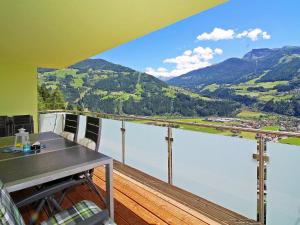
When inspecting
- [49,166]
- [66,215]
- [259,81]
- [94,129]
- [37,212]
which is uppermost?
[259,81]

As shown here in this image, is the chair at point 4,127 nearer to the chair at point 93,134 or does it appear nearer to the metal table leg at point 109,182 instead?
the chair at point 93,134

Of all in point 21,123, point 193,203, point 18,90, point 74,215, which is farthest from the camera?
point 18,90

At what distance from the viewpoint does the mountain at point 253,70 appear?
11.1m

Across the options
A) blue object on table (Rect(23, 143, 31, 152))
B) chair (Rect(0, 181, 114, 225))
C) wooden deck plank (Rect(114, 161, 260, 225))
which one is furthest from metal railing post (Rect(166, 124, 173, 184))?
blue object on table (Rect(23, 143, 31, 152))

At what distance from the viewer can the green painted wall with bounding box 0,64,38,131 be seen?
6.09 meters

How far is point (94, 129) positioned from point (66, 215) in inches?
57.6

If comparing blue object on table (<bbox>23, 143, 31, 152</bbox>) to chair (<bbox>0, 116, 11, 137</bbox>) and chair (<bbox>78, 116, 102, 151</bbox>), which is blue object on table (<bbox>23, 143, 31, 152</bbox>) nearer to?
chair (<bbox>78, 116, 102, 151</bbox>)

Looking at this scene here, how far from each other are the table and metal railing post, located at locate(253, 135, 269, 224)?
1.58 m

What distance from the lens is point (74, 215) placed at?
5.66ft

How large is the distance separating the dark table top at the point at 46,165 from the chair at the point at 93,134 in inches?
16.5

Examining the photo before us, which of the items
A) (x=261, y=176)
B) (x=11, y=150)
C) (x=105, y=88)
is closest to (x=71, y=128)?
(x=11, y=150)

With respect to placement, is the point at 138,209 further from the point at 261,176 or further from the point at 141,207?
the point at 261,176

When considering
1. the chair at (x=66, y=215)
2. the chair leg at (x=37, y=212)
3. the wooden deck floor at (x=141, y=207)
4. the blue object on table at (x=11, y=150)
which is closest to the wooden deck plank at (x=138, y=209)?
the wooden deck floor at (x=141, y=207)

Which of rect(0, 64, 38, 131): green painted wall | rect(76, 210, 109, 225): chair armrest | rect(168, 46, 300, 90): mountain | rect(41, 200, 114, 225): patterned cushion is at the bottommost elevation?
rect(41, 200, 114, 225): patterned cushion
